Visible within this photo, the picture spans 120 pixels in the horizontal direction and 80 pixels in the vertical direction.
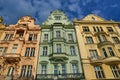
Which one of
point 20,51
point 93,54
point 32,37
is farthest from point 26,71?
point 93,54

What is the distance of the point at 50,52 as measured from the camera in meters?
25.7

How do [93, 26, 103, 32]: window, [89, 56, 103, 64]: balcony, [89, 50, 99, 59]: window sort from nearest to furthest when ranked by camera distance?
[89, 56, 103, 64]: balcony < [89, 50, 99, 59]: window < [93, 26, 103, 32]: window

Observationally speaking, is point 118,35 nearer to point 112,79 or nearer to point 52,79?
point 112,79

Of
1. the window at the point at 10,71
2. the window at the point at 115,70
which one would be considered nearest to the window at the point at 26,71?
the window at the point at 10,71

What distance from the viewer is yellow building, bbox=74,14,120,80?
73.4ft

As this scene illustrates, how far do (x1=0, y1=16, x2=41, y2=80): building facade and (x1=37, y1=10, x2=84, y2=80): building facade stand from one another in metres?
1.37

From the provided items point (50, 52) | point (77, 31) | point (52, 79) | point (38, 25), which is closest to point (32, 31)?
point (38, 25)

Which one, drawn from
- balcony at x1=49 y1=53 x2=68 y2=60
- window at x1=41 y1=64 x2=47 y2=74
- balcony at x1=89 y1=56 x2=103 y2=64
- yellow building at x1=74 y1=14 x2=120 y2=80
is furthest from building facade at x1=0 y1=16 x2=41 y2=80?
balcony at x1=89 y1=56 x2=103 y2=64

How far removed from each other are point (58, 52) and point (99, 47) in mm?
8224

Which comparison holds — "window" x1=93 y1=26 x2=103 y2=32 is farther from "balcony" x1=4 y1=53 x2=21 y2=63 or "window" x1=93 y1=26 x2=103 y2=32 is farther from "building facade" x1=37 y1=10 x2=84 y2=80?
"balcony" x1=4 y1=53 x2=21 y2=63

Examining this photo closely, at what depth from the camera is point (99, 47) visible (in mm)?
26156

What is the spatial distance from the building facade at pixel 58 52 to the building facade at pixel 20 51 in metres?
1.37

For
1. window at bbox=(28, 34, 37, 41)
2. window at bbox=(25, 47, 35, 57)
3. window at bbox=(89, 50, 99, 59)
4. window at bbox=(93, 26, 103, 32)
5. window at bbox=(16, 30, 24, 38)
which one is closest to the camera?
window at bbox=(89, 50, 99, 59)

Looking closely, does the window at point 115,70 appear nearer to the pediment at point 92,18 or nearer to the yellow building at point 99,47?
the yellow building at point 99,47
